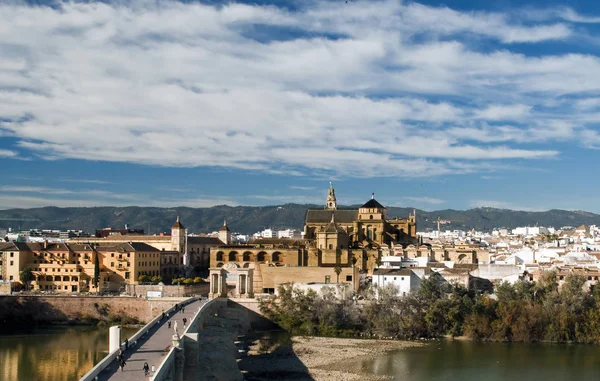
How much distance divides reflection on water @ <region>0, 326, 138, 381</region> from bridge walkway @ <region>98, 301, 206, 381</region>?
487 cm

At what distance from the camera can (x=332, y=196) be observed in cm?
8806

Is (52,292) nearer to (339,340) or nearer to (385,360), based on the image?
(339,340)

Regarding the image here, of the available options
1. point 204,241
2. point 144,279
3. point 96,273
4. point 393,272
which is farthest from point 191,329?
point 204,241

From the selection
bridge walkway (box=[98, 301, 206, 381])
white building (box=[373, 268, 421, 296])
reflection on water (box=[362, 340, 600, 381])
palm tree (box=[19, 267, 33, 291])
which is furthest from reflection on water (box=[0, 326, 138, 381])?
white building (box=[373, 268, 421, 296])

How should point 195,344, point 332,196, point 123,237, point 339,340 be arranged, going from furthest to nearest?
1. point 332,196
2. point 123,237
3. point 339,340
4. point 195,344

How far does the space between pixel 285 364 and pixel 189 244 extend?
35569 millimetres

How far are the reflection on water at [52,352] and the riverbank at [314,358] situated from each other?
7.88m

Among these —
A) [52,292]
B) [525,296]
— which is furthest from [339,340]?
[52,292]

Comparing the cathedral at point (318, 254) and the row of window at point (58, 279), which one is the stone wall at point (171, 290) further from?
the row of window at point (58, 279)

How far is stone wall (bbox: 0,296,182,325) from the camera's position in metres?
50.7

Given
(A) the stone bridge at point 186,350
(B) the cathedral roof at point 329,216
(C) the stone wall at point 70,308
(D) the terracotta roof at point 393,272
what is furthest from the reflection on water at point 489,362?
(B) the cathedral roof at point 329,216

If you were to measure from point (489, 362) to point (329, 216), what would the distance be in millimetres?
33827

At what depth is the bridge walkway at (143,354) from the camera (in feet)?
68.2

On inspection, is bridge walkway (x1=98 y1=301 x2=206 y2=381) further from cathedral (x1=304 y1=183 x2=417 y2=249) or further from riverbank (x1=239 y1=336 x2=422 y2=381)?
cathedral (x1=304 y1=183 x2=417 y2=249)
